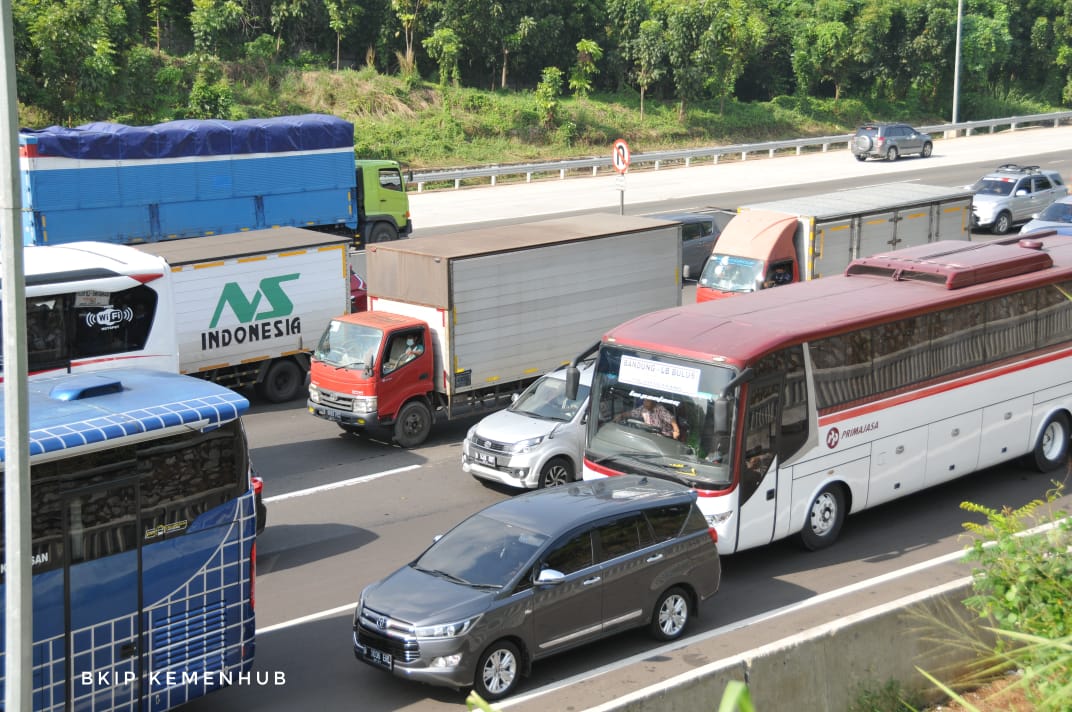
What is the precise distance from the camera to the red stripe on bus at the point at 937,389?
13.0 meters

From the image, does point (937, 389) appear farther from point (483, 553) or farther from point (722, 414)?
point (483, 553)

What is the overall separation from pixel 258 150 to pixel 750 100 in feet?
138

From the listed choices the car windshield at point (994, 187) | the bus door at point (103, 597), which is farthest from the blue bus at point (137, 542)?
the car windshield at point (994, 187)

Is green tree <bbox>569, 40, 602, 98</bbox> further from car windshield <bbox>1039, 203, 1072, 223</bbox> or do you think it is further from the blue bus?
the blue bus

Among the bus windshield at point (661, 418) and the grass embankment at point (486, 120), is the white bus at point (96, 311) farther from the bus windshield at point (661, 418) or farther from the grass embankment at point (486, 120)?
the grass embankment at point (486, 120)

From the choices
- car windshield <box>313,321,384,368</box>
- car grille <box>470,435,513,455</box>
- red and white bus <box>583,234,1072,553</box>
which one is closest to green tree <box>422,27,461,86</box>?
car windshield <box>313,321,384,368</box>

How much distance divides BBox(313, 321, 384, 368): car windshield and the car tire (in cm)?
755

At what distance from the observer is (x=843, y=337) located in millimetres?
12992

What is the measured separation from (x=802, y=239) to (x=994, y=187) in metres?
15.2

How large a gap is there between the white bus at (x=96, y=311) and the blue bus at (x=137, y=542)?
6530mm

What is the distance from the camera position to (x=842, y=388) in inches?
512

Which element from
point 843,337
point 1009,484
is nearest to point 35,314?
point 843,337

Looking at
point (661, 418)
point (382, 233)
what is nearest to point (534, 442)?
point (661, 418)

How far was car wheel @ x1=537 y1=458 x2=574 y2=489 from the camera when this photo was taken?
14648mm
